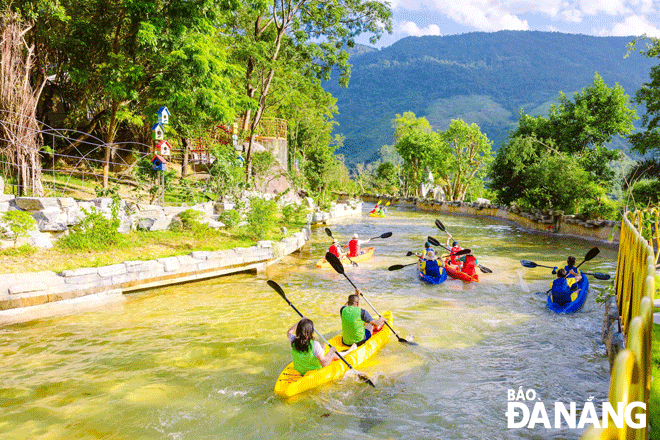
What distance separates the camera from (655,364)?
379 centimetres

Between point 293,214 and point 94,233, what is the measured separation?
11187 mm

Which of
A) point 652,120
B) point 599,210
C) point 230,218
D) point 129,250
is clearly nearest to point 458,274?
point 230,218

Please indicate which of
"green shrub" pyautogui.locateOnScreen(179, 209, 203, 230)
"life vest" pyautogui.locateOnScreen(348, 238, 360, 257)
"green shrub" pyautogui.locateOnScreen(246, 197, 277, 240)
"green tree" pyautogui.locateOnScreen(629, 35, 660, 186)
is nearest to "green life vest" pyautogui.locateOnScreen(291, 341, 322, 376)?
"green shrub" pyautogui.locateOnScreen(179, 209, 203, 230)

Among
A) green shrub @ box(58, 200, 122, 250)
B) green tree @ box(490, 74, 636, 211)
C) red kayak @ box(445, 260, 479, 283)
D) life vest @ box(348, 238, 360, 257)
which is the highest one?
green tree @ box(490, 74, 636, 211)

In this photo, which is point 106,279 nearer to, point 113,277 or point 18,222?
point 113,277

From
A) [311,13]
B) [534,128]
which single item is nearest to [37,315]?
[311,13]

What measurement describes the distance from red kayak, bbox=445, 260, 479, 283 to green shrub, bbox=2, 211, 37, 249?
10.3 m

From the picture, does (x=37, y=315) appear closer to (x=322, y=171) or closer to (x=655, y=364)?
(x=655, y=364)

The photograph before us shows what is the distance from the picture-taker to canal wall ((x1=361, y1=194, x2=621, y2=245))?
18688 mm

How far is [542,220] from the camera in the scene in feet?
76.7

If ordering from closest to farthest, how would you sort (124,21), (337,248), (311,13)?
(337,248), (124,21), (311,13)

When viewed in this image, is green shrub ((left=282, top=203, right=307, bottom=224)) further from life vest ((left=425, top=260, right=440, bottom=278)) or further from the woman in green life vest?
the woman in green life vest

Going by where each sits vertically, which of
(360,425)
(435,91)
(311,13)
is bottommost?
(360,425)

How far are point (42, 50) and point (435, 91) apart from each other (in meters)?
197
